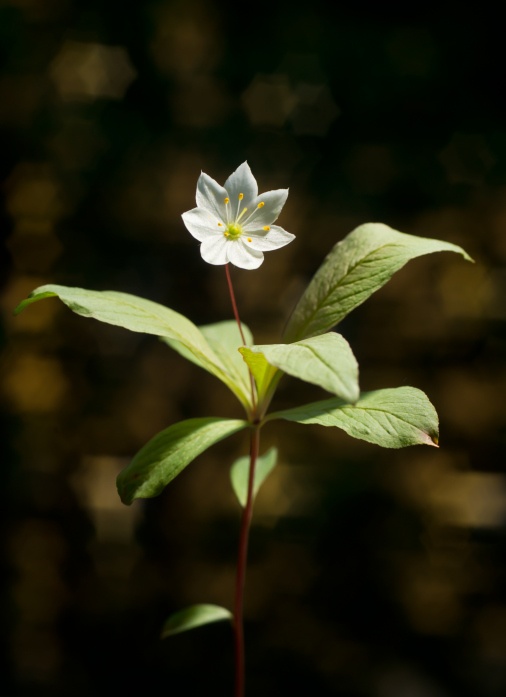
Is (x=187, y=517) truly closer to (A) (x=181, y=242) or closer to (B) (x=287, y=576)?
(B) (x=287, y=576)

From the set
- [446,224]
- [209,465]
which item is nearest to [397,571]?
[209,465]

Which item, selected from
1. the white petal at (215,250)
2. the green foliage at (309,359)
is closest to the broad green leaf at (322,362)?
the green foliage at (309,359)

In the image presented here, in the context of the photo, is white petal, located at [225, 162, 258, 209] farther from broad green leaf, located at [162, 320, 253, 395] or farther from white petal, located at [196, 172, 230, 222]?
broad green leaf, located at [162, 320, 253, 395]

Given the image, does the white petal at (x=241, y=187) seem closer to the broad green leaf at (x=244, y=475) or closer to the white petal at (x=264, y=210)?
the white petal at (x=264, y=210)

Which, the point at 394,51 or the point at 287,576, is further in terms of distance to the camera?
the point at 287,576

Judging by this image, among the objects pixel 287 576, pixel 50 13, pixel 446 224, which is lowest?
pixel 287 576

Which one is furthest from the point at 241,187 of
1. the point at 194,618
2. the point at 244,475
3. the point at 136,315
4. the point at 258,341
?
the point at 258,341
